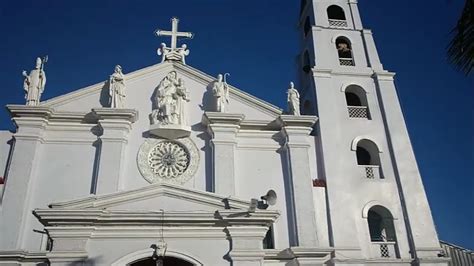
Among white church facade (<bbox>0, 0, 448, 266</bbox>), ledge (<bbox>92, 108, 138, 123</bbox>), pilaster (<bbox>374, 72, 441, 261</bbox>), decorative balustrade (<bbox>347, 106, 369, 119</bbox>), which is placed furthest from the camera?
decorative balustrade (<bbox>347, 106, 369, 119</bbox>)

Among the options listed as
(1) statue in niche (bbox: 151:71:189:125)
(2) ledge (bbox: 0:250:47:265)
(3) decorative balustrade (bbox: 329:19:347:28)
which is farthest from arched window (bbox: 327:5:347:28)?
(2) ledge (bbox: 0:250:47:265)

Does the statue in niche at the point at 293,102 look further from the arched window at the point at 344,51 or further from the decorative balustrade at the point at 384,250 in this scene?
A: the decorative balustrade at the point at 384,250

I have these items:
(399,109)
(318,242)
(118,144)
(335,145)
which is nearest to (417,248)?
(318,242)

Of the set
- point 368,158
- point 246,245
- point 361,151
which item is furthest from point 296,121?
point 246,245

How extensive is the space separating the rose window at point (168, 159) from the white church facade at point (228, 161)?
0.03 metres

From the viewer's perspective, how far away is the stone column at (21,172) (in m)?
12.0

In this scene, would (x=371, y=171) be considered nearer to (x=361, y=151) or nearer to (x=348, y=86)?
(x=361, y=151)

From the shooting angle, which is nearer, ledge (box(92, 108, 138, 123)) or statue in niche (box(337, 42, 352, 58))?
ledge (box(92, 108, 138, 123))

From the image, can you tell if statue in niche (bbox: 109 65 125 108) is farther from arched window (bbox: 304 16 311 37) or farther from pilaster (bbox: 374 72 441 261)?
pilaster (bbox: 374 72 441 261)

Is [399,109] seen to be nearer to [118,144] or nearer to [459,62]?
[118,144]

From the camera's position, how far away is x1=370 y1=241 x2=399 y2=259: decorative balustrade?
527 inches

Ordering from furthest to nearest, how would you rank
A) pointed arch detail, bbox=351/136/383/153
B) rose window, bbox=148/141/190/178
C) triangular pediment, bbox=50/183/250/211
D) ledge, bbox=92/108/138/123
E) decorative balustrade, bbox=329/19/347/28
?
decorative balustrade, bbox=329/19/347/28
pointed arch detail, bbox=351/136/383/153
ledge, bbox=92/108/138/123
rose window, bbox=148/141/190/178
triangular pediment, bbox=50/183/250/211

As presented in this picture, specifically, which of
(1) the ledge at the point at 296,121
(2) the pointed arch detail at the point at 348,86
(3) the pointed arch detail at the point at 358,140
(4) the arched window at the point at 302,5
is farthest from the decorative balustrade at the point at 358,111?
(4) the arched window at the point at 302,5

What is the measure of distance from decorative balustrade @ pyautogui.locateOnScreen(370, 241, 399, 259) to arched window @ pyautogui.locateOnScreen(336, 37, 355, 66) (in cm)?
759
